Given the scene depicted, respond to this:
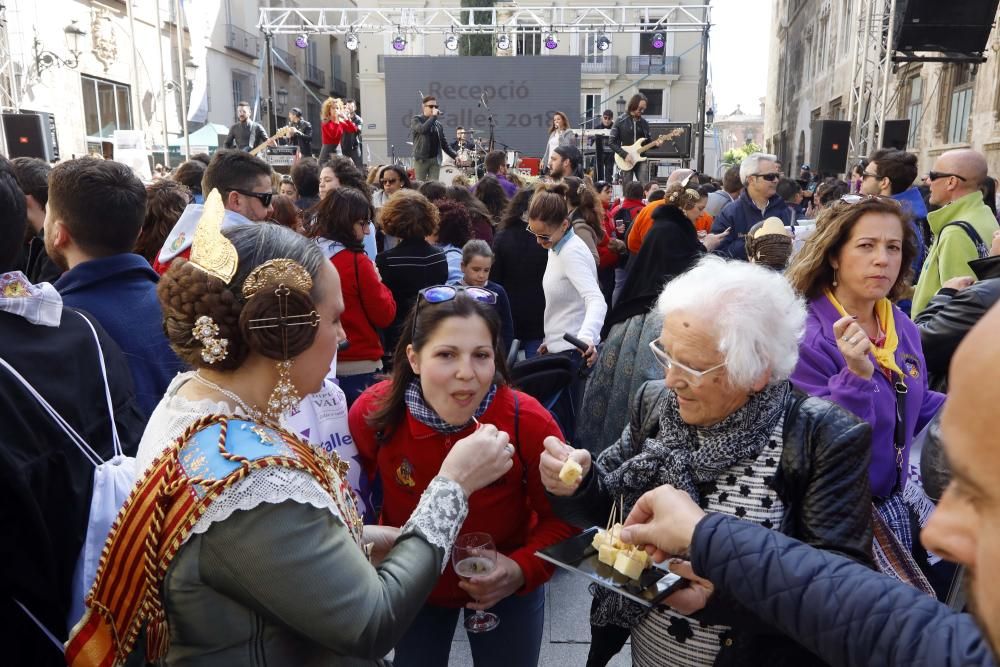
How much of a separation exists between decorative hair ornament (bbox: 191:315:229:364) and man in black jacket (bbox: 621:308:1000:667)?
0.95 metres

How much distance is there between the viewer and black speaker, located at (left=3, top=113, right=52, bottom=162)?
10.6 meters

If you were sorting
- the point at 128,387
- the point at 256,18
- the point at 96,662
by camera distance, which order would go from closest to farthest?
the point at 96,662
the point at 128,387
the point at 256,18

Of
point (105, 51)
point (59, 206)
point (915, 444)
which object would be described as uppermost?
point (105, 51)

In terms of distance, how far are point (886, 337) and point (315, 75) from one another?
118ft

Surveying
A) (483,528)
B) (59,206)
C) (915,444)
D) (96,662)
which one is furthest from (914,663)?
(59,206)

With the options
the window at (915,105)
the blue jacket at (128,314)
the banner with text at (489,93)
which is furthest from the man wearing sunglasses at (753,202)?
the banner with text at (489,93)

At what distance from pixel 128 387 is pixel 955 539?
1852 millimetres

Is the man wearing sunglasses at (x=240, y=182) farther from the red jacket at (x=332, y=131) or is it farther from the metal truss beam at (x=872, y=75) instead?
the metal truss beam at (x=872, y=75)

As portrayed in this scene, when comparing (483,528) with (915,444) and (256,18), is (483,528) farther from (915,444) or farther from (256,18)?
(256,18)

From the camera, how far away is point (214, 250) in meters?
1.37

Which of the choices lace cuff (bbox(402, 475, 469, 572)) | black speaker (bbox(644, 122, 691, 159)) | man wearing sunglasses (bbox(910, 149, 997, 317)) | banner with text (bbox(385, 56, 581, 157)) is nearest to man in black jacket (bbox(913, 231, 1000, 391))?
man wearing sunglasses (bbox(910, 149, 997, 317))

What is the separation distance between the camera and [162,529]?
4.09ft

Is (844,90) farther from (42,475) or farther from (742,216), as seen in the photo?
(42,475)

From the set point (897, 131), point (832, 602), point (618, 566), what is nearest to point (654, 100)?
point (897, 131)
